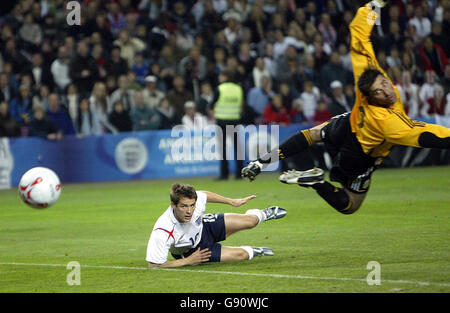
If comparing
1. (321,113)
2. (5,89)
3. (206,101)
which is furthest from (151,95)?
(321,113)

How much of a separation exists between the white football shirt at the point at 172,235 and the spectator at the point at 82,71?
42.0 ft

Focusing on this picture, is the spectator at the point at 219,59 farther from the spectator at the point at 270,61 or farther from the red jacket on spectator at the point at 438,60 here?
the red jacket on spectator at the point at 438,60

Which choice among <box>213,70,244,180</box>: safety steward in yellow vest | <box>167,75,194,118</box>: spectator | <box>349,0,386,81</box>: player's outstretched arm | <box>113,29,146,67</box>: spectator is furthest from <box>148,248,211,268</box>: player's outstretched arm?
<box>113,29,146,67</box>: spectator

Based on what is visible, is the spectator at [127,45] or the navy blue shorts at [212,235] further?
the spectator at [127,45]

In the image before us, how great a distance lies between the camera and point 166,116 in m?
21.7

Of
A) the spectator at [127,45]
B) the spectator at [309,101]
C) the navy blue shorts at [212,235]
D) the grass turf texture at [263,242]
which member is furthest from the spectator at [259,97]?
the navy blue shorts at [212,235]

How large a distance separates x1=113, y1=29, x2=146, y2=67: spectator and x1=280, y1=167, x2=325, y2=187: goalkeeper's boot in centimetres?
1429

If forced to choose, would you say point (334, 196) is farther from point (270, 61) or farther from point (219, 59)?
point (270, 61)

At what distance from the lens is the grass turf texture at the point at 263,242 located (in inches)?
315

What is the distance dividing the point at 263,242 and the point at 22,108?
11356 millimetres

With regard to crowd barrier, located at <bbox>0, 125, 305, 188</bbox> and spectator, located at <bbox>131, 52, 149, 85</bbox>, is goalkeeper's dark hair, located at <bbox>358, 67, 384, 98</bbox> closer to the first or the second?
crowd barrier, located at <bbox>0, 125, 305, 188</bbox>

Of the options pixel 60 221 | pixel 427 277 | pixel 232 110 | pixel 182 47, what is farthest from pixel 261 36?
pixel 427 277

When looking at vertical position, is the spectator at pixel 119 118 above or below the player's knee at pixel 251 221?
above

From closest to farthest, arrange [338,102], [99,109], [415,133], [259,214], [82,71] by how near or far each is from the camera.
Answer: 1. [415,133]
2. [259,214]
3. [99,109]
4. [82,71]
5. [338,102]
